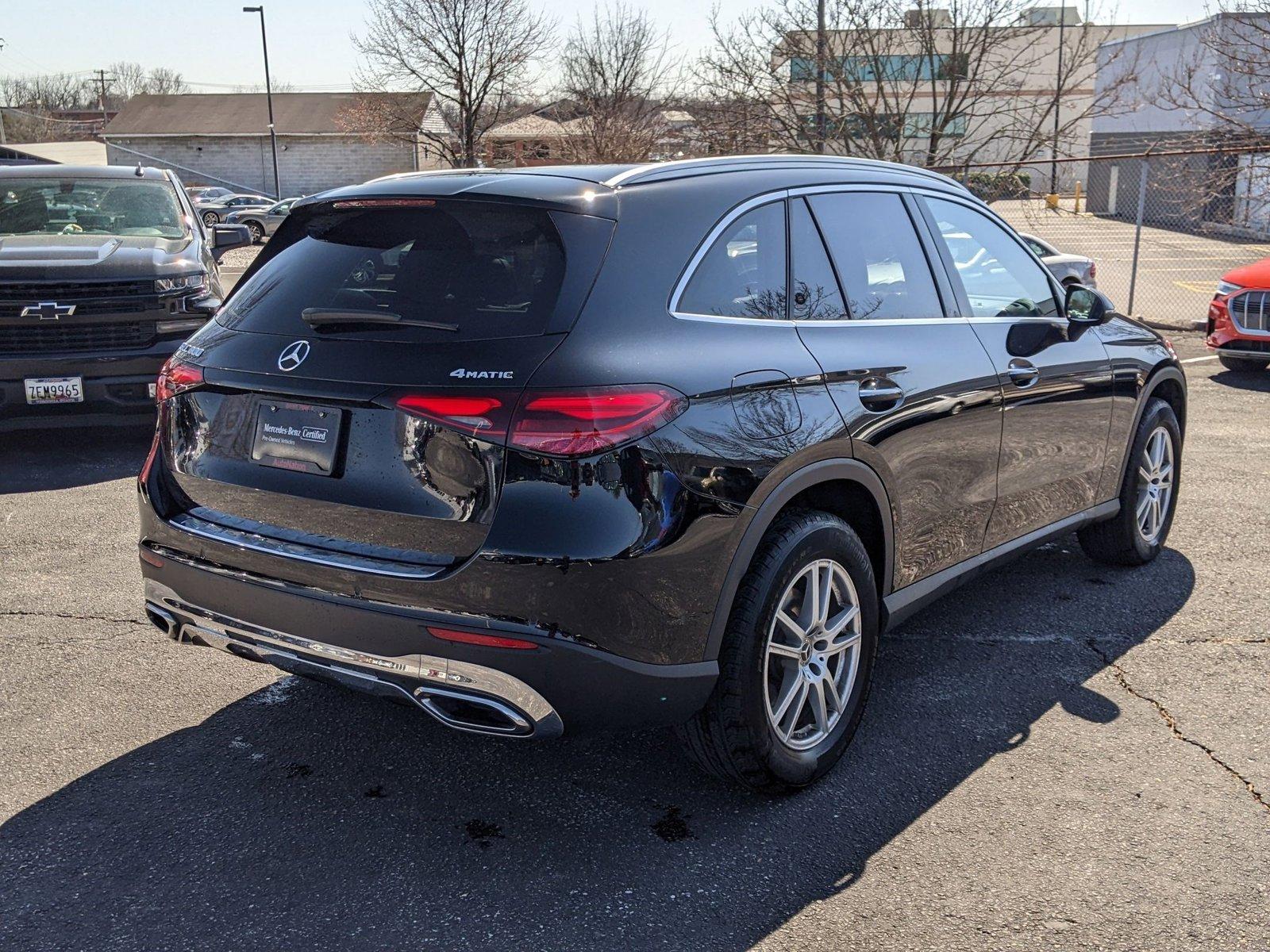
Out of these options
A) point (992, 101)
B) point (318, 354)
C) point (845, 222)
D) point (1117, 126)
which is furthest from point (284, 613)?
point (1117, 126)

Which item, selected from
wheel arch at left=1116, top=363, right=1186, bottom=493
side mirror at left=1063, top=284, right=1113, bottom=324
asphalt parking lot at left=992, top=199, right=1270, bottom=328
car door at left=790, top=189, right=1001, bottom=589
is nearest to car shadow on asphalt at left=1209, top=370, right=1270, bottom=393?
asphalt parking lot at left=992, top=199, right=1270, bottom=328

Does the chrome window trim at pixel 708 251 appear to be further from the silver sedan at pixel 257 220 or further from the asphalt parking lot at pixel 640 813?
the silver sedan at pixel 257 220

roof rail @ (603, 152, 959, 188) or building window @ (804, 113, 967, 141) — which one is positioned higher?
building window @ (804, 113, 967, 141)

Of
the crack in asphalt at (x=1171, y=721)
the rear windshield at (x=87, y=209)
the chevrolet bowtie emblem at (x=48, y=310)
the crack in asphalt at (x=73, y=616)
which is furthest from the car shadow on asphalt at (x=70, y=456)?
the crack in asphalt at (x=1171, y=721)

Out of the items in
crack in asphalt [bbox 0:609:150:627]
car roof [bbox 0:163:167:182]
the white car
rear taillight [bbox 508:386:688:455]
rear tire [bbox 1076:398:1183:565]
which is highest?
car roof [bbox 0:163:167:182]

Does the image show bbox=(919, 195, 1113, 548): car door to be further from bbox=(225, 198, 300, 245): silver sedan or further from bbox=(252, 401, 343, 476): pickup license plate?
bbox=(225, 198, 300, 245): silver sedan

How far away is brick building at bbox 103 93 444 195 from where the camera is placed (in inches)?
2338

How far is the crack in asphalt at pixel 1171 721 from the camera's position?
352cm

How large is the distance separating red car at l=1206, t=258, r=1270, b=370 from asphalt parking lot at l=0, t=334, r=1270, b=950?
7231 mm

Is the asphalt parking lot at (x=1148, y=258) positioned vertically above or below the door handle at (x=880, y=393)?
below

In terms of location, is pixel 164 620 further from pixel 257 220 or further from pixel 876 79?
pixel 257 220

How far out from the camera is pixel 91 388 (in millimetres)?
7461

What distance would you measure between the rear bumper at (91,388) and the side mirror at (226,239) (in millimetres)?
1563

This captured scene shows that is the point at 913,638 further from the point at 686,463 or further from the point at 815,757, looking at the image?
the point at 686,463
